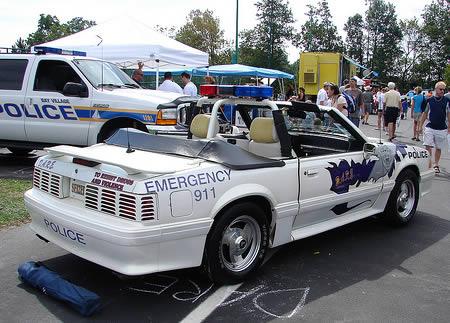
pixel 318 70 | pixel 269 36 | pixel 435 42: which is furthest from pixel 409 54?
pixel 318 70

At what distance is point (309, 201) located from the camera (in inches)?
178

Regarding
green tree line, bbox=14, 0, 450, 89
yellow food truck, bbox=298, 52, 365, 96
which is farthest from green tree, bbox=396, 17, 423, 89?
yellow food truck, bbox=298, 52, 365, 96

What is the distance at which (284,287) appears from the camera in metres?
4.04

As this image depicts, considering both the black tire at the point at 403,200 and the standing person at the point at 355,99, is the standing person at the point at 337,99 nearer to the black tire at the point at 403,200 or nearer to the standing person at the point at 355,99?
the standing person at the point at 355,99

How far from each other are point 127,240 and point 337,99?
8.37 m

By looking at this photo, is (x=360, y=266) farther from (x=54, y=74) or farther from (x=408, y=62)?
(x=408, y=62)

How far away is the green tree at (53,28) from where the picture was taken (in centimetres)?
7944

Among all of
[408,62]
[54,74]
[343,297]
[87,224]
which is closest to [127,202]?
[87,224]

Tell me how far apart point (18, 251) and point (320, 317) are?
117 inches

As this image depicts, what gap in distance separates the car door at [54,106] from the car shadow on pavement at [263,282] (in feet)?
14.6

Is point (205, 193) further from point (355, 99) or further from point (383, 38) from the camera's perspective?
point (383, 38)

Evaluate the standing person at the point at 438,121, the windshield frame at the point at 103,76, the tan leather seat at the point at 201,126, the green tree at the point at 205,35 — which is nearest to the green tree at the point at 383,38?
the green tree at the point at 205,35

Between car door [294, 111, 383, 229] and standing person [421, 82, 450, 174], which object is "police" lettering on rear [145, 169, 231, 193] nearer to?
car door [294, 111, 383, 229]

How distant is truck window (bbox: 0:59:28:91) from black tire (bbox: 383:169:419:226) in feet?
21.8
